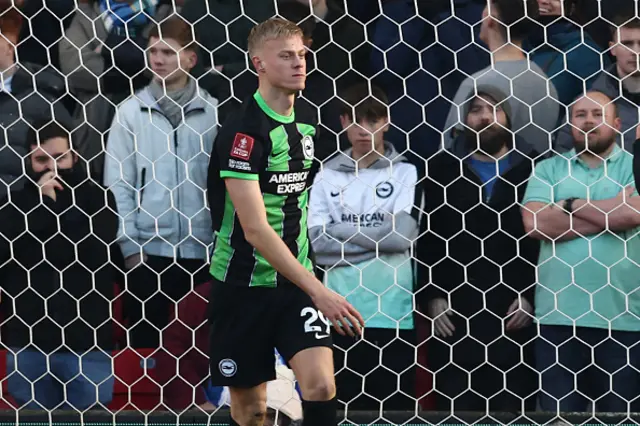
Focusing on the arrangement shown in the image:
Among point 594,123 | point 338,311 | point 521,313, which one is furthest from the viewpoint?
point 521,313

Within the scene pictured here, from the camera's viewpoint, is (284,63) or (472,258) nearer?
(284,63)

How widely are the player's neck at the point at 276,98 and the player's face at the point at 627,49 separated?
1.35 m

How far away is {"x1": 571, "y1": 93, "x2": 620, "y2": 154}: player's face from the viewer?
11.1 ft

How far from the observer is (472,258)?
3.51m

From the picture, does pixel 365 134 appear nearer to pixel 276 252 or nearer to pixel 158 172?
pixel 158 172

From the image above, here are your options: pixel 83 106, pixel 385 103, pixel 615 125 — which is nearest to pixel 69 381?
pixel 83 106

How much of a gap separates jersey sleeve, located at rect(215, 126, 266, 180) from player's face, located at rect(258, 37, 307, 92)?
148mm

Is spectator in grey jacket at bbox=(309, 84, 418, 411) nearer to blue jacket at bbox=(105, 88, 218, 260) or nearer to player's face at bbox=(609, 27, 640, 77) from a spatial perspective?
blue jacket at bbox=(105, 88, 218, 260)

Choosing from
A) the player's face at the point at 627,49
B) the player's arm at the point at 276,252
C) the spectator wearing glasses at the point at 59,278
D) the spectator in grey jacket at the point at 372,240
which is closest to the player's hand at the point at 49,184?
the spectator wearing glasses at the point at 59,278

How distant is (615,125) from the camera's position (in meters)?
3.42

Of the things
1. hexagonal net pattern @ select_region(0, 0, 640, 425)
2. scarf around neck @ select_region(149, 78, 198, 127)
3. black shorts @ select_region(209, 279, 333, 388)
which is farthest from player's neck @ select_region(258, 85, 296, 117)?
scarf around neck @ select_region(149, 78, 198, 127)

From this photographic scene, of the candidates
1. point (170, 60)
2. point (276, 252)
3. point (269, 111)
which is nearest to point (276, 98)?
point (269, 111)

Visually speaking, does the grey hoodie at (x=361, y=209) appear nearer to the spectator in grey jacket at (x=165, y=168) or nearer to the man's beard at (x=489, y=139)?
the man's beard at (x=489, y=139)

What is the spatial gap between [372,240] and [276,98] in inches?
40.5
